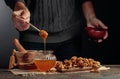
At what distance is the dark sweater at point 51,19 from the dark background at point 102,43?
1.38 meters

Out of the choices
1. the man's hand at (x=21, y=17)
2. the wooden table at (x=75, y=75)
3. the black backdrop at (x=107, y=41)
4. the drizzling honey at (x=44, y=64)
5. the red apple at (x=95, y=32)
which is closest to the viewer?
the wooden table at (x=75, y=75)

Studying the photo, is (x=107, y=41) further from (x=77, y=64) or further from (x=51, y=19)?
(x=77, y=64)

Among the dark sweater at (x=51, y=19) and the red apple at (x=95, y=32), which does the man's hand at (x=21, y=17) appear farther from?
the red apple at (x=95, y=32)

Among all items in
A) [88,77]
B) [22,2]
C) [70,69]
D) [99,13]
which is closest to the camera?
[88,77]

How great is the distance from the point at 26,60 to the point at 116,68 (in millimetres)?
493

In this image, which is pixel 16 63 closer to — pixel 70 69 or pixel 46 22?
pixel 70 69

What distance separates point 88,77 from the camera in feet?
6.11

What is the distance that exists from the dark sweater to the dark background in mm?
1382

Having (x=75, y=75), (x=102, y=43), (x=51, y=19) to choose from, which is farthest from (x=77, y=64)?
(x=102, y=43)

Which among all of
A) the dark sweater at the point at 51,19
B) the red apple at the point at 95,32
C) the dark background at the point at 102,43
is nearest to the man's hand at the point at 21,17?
the dark sweater at the point at 51,19

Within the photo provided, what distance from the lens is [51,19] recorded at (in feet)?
8.31

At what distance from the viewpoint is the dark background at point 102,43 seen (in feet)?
12.9

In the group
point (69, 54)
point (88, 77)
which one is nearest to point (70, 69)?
point (88, 77)

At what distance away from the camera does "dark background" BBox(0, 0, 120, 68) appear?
154 inches
